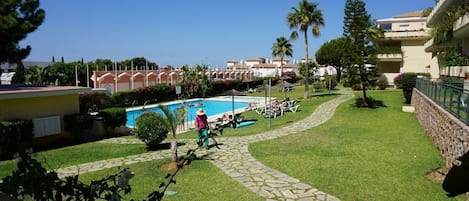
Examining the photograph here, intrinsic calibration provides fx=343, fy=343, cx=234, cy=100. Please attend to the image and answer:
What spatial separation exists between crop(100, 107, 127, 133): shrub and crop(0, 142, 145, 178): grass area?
215cm

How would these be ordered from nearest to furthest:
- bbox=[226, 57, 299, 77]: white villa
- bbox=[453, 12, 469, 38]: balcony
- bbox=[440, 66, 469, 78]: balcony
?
bbox=[453, 12, 469, 38]: balcony, bbox=[440, 66, 469, 78]: balcony, bbox=[226, 57, 299, 77]: white villa

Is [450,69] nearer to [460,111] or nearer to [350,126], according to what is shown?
[350,126]

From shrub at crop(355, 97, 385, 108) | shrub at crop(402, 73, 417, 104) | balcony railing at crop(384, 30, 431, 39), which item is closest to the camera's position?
shrub at crop(355, 97, 385, 108)

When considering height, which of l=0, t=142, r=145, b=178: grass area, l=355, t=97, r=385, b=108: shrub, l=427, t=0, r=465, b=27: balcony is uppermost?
l=427, t=0, r=465, b=27: balcony

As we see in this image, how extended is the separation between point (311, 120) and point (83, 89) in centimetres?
1177

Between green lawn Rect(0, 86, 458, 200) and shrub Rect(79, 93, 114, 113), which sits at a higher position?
shrub Rect(79, 93, 114, 113)

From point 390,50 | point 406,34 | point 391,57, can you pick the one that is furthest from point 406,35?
point 391,57

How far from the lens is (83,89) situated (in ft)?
55.1

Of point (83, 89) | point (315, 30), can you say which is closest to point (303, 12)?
point (315, 30)

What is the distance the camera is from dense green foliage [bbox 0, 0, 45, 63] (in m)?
16.0

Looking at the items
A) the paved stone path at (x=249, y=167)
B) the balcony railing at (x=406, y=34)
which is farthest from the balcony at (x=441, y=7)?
the paved stone path at (x=249, y=167)

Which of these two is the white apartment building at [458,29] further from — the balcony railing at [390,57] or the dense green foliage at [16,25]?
the dense green foliage at [16,25]

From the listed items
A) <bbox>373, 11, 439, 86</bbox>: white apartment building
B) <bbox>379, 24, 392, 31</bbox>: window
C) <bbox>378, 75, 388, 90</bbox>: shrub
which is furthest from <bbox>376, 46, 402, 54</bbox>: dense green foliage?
<bbox>379, 24, 392, 31</bbox>: window

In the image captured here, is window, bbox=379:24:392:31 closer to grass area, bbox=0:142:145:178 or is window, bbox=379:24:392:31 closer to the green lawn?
the green lawn
